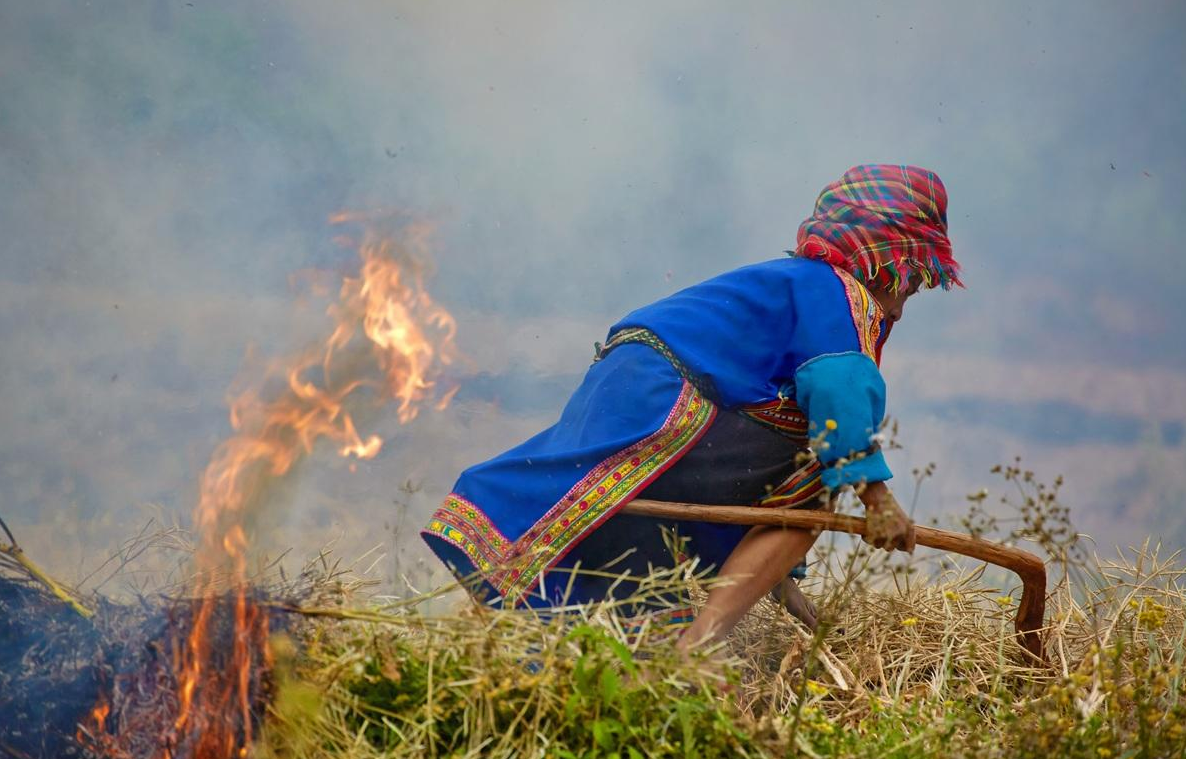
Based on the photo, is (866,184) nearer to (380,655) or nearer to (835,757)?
(835,757)

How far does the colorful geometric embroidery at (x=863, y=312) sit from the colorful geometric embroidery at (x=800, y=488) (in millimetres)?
361

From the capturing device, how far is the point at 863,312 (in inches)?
116

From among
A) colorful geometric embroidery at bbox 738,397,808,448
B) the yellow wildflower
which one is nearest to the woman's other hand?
colorful geometric embroidery at bbox 738,397,808,448

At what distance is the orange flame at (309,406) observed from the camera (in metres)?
2.21

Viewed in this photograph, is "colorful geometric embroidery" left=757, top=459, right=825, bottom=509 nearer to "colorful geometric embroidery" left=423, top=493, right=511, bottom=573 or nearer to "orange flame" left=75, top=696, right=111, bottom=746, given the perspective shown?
"colorful geometric embroidery" left=423, top=493, right=511, bottom=573

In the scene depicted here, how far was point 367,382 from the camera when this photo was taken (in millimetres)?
3082

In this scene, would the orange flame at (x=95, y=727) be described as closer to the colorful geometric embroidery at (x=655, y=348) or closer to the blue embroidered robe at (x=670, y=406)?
the blue embroidered robe at (x=670, y=406)

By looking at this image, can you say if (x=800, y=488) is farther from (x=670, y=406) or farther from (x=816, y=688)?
(x=816, y=688)

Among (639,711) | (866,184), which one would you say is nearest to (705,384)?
(866,184)

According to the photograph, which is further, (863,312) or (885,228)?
(885,228)

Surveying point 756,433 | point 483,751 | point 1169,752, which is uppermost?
point 756,433

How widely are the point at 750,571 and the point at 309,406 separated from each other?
1317mm

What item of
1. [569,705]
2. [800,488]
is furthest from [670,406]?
[569,705]

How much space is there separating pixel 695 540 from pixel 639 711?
0.99 m
